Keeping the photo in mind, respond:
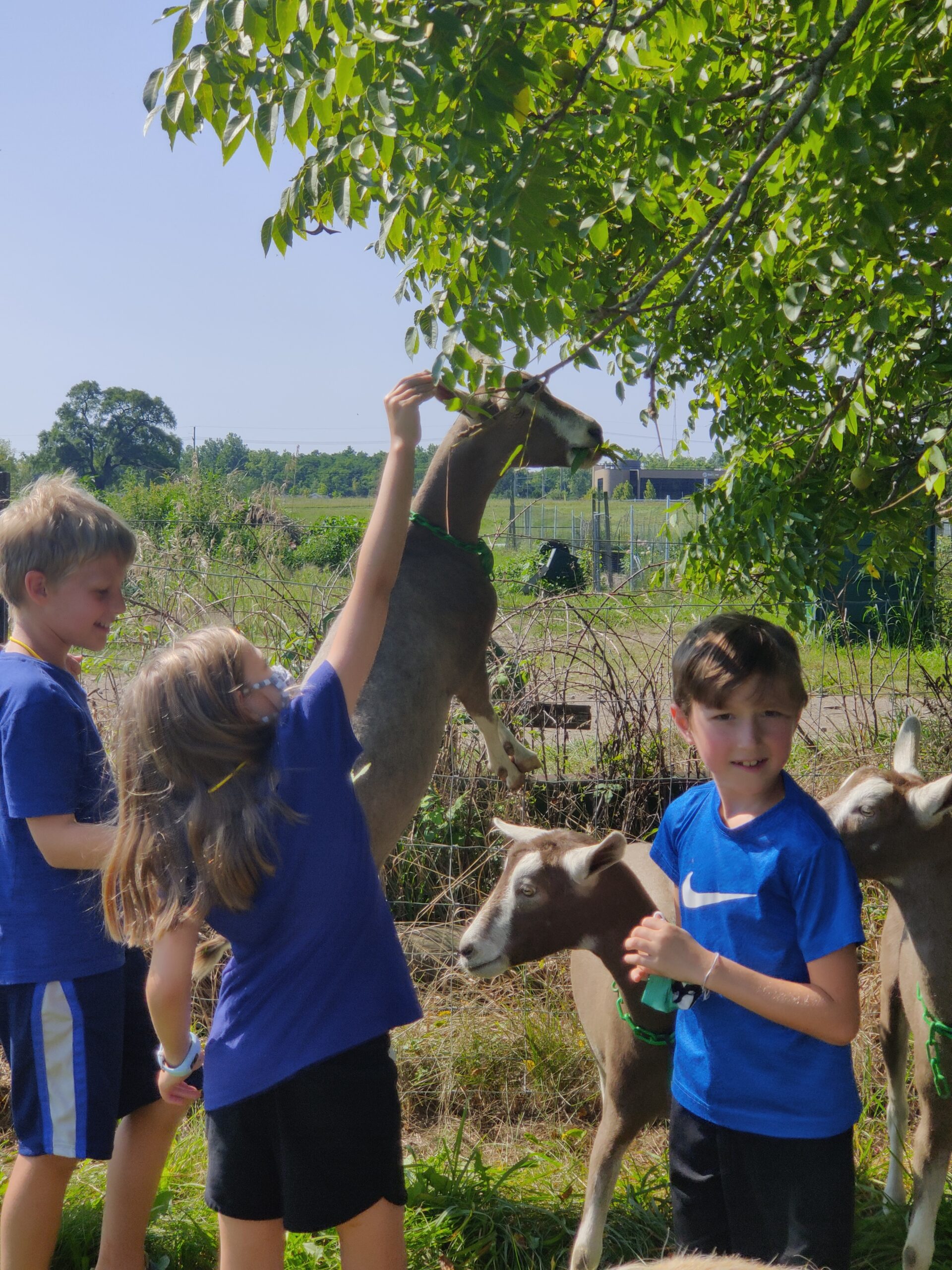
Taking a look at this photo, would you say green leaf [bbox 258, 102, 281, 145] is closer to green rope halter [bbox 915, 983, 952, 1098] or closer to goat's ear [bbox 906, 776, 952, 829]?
goat's ear [bbox 906, 776, 952, 829]

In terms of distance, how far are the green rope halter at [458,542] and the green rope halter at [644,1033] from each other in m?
1.28

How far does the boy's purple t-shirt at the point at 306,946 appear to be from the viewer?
6.42ft

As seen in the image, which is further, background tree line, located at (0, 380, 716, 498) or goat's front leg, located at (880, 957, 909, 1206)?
background tree line, located at (0, 380, 716, 498)

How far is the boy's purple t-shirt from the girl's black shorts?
0.04 meters

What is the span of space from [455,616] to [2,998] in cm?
157

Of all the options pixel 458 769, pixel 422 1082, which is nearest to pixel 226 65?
pixel 422 1082

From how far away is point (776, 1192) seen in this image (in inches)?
77.8

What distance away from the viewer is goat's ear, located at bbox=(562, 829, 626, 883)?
2.40m

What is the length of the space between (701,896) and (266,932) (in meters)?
0.92

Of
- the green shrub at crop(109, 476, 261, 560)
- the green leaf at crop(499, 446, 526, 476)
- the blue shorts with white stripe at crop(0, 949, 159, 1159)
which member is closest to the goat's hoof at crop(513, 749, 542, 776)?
the green leaf at crop(499, 446, 526, 476)

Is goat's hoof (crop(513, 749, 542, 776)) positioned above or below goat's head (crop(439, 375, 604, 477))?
below

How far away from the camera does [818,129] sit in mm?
2008

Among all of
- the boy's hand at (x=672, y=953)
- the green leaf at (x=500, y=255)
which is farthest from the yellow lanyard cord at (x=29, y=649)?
the boy's hand at (x=672, y=953)

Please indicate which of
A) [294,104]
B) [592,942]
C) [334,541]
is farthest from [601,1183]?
[334,541]
